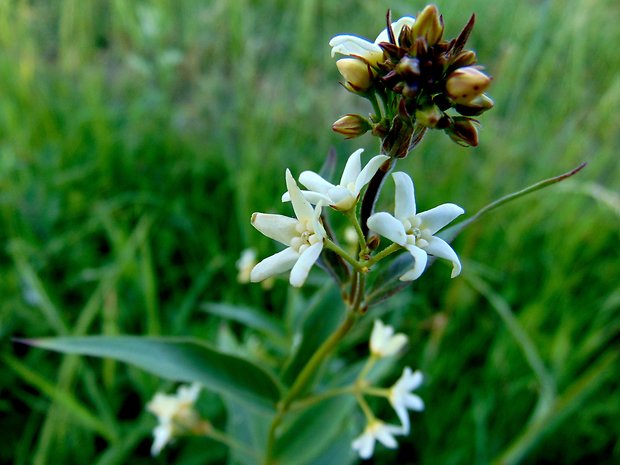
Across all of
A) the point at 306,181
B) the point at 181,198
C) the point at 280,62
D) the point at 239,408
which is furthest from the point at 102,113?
the point at 306,181

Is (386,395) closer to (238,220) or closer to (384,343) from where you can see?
(384,343)

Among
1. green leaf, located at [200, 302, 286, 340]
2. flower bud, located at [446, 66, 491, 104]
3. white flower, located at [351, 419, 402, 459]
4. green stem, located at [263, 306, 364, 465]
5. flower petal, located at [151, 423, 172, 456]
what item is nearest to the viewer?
flower bud, located at [446, 66, 491, 104]

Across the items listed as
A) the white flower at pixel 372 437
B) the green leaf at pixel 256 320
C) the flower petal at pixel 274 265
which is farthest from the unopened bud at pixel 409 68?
the green leaf at pixel 256 320

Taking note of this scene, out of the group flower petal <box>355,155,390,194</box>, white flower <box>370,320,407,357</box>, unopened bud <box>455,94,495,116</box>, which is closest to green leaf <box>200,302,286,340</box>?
white flower <box>370,320,407,357</box>

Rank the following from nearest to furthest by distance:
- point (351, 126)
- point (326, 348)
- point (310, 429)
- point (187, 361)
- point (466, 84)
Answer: point (466, 84) < point (351, 126) < point (326, 348) < point (187, 361) < point (310, 429)

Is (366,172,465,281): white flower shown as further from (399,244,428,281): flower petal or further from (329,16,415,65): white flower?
(329,16,415,65): white flower

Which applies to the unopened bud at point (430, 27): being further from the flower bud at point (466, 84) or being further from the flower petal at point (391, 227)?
the flower petal at point (391, 227)

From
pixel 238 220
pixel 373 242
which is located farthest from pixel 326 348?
pixel 238 220
